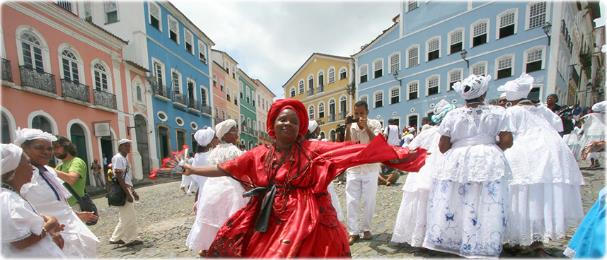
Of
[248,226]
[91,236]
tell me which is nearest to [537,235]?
[248,226]

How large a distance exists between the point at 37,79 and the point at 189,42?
1229 centimetres

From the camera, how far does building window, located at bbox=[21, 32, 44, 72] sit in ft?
31.5

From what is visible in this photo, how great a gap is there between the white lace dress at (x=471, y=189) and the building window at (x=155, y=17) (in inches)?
770

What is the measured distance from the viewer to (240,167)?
1.99 metres

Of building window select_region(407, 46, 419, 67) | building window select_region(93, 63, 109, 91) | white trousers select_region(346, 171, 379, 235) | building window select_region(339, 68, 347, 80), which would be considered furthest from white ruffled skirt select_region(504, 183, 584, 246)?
building window select_region(339, 68, 347, 80)

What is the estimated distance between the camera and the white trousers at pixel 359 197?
3.43 metres

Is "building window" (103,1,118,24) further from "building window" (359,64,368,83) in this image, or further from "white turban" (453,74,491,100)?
"building window" (359,64,368,83)

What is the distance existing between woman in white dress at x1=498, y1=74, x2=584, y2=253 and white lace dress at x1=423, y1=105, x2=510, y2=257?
15.6 inches

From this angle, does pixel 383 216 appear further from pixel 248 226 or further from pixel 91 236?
pixel 91 236

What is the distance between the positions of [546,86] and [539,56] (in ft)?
6.63

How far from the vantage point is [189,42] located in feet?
68.4

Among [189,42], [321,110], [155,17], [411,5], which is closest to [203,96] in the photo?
[189,42]

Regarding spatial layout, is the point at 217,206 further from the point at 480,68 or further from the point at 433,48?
the point at 433,48

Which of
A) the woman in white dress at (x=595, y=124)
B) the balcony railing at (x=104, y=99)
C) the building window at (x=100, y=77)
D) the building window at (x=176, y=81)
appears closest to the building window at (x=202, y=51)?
the building window at (x=176, y=81)
